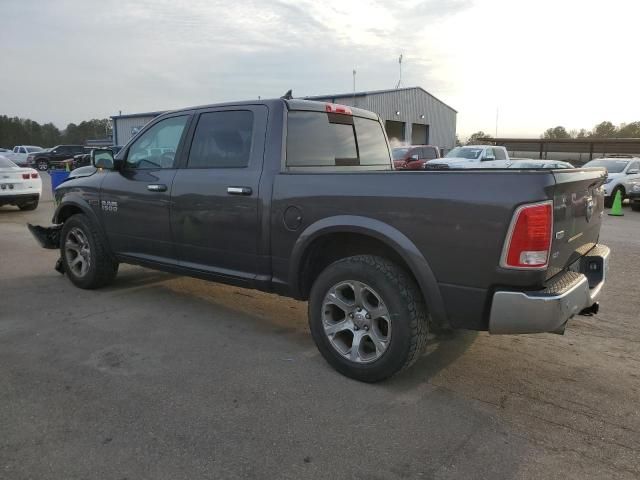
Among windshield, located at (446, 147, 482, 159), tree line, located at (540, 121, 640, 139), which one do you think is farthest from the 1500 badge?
tree line, located at (540, 121, 640, 139)

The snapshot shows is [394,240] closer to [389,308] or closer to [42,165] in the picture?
[389,308]

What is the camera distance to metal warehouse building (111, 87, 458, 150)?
36.9 metres

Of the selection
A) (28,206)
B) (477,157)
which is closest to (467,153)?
(477,157)

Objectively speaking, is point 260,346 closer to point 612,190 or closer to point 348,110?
point 348,110

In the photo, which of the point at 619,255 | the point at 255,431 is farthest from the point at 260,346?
the point at 619,255

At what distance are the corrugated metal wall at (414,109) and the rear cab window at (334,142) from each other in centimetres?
3104

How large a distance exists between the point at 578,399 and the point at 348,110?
3.00 m

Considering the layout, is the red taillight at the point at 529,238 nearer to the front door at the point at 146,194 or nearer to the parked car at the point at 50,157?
the front door at the point at 146,194

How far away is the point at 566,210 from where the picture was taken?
9.98 ft

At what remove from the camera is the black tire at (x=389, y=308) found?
3.27 meters

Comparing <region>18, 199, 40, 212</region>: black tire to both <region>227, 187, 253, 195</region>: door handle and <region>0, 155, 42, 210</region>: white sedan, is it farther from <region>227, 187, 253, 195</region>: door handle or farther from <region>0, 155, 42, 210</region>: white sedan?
<region>227, 187, 253, 195</region>: door handle

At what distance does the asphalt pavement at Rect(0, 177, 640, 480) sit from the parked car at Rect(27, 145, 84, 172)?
3853 cm

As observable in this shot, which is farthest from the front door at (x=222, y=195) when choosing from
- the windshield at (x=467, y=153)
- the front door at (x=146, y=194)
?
the windshield at (x=467, y=153)

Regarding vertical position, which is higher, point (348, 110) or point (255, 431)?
point (348, 110)
